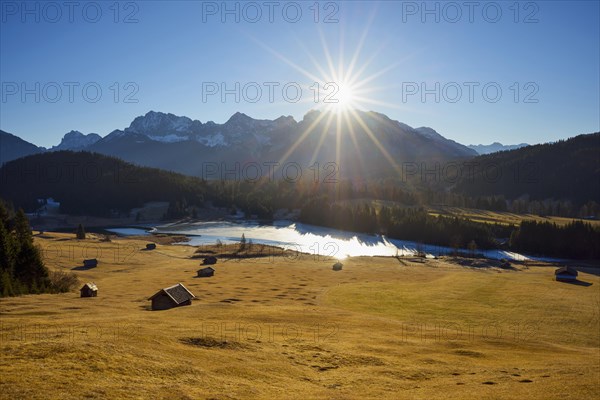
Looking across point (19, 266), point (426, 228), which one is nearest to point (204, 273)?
point (19, 266)

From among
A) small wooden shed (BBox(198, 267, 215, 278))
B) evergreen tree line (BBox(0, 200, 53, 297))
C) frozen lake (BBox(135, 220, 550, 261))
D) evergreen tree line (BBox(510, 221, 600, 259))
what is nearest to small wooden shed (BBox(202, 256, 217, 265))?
small wooden shed (BBox(198, 267, 215, 278))

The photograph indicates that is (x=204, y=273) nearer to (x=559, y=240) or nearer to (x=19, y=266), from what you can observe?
(x=19, y=266)

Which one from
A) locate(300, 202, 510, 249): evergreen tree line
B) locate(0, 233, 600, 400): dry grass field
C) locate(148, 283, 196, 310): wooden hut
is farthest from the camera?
locate(300, 202, 510, 249): evergreen tree line

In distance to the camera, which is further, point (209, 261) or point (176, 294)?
point (209, 261)

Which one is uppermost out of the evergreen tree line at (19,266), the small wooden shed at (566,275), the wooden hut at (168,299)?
the evergreen tree line at (19,266)

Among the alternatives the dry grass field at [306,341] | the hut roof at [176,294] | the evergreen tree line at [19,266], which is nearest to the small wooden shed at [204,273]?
the dry grass field at [306,341]

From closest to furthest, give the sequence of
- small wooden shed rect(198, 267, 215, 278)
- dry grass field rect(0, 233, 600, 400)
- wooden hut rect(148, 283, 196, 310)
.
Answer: dry grass field rect(0, 233, 600, 400) → wooden hut rect(148, 283, 196, 310) → small wooden shed rect(198, 267, 215, 278)

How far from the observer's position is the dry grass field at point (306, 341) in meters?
22.1

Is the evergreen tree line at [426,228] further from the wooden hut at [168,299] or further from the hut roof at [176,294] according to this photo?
the wooden hut at [168,299]

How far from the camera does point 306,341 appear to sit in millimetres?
37375

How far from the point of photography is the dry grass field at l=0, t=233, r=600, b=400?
2206 cm

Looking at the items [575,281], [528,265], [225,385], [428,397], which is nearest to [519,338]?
[428,397]

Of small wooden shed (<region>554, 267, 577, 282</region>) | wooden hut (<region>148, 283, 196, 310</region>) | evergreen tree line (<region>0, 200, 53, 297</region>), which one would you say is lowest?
small wooden shed (<region>554, 267, 577, 282</region>)

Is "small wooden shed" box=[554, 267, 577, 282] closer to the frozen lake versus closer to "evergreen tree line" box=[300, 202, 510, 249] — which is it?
the frozen lake
